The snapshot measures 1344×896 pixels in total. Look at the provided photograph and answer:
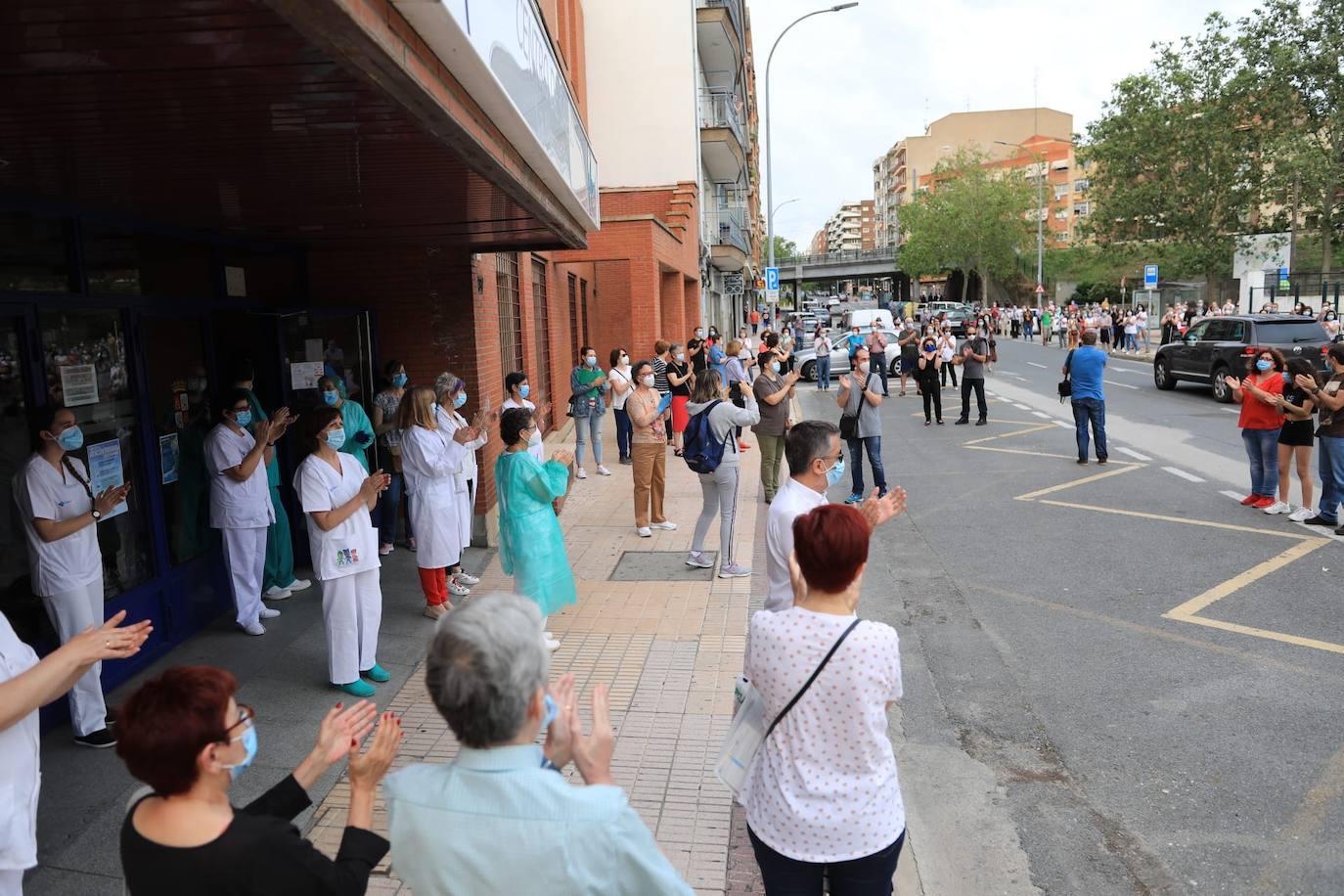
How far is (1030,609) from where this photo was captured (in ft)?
24.3

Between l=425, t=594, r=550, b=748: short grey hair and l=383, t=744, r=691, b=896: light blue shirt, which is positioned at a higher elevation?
l=425, t=594, r=550, b=748: short grey hair

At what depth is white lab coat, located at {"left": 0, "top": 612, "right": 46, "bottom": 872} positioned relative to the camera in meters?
2.84

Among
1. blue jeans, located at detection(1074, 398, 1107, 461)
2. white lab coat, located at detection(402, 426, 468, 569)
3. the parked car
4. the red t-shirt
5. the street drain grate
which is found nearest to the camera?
white lab coat, located at detection(402, 426, 468, 569)

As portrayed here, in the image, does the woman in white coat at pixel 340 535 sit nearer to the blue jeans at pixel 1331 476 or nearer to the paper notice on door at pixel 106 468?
the paper notice on door at pixel 106 468

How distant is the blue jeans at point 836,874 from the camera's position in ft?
8.95

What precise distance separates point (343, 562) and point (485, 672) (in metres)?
3.78

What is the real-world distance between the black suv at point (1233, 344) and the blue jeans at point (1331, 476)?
10.1 metres

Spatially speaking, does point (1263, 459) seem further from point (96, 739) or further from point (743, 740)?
point (96, 739)

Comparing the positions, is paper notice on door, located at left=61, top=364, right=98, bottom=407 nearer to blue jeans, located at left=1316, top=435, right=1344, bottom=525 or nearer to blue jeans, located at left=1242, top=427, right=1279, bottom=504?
blue jeans, located at left=1316, top=435, right=1344, bottom=525

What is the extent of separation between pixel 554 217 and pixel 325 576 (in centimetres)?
324

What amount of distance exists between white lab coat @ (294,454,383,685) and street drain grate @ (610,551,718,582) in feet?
9.20

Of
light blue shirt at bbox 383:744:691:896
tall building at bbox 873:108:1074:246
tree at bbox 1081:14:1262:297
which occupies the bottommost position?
light blue shirt at bbox 383:744:691:896

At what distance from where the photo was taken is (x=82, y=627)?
4988 mm

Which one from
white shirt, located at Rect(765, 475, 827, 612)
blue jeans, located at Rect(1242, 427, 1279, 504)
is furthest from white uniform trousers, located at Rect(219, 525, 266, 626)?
blue jeans, located at Rect(1242, 427, 1279, 504)
